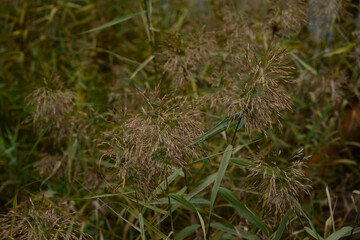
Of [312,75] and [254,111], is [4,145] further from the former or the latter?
[312,75]

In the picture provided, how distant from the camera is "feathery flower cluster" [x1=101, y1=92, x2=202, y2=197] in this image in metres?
1.20

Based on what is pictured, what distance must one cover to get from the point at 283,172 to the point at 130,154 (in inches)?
21.5

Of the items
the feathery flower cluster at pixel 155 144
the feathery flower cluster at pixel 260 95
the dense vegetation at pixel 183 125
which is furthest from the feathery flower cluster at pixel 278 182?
the feathery flower cluster at pixel 155 144

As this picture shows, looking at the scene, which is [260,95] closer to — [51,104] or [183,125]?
[183,125]

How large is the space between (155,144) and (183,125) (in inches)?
5.6

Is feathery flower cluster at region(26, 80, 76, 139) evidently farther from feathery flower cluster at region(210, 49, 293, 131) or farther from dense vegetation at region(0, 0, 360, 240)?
feathery flower cluster at region(210, 49, 293, 131)

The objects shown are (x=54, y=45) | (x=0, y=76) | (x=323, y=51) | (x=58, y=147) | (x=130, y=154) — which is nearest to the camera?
(x=130, y=154)

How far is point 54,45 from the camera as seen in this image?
10.1 feet

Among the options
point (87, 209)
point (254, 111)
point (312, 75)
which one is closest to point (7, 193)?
point (87, 209)

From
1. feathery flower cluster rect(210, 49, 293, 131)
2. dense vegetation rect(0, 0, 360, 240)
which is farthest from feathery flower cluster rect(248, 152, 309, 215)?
feathery flower cluster rect(210, 49, 293, 131)

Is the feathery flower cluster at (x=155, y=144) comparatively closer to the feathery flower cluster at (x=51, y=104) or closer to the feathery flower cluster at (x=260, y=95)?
the feathery flower cluster at (x=260, y=95)

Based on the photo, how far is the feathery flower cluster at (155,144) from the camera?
1.20m

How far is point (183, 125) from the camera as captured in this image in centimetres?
126

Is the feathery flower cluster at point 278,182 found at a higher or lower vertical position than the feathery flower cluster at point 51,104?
lower
